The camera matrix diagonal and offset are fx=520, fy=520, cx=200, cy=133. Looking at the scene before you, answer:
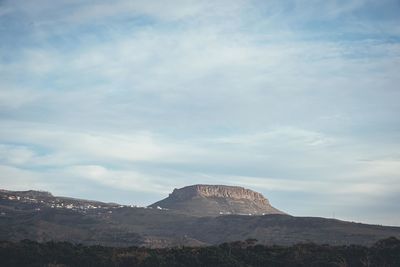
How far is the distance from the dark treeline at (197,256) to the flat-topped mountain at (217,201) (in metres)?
127

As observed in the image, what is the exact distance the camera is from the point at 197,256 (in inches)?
1347

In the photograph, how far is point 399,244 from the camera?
3988 centimetres

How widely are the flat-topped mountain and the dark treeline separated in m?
127

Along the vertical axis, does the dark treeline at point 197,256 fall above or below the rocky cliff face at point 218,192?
below

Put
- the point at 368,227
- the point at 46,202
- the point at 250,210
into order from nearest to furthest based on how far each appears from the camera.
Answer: the point at 368,227
the point at 46,202
the point at 250,210

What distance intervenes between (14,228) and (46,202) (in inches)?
2820

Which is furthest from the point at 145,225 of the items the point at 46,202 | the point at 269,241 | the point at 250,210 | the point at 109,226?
the point at 250,210

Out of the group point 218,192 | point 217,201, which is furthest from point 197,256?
point 218,192

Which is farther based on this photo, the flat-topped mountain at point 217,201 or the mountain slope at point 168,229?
the flat-topped mountain at point 217,201

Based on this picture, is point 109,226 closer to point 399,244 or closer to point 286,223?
point 286,223

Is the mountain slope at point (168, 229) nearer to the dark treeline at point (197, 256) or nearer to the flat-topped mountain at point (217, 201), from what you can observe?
the flat-topped mountain at point (217, 201)

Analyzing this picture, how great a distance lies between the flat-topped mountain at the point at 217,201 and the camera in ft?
567

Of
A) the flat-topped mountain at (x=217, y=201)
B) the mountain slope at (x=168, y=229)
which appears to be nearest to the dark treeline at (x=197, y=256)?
the mountain slope at (x=168, y=229)

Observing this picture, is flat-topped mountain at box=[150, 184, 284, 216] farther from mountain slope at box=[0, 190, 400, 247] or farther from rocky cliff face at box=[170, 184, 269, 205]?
mountain slope at box=[0, 190, 400, 247]
